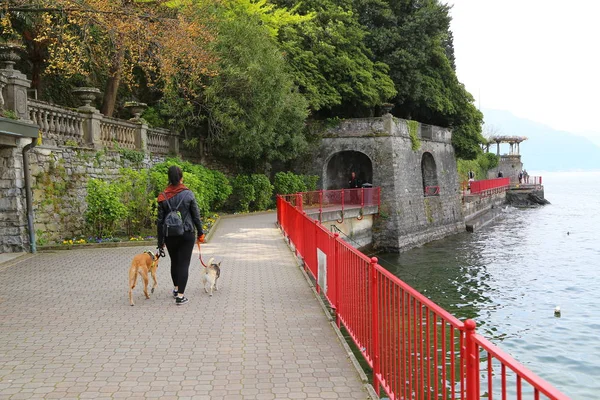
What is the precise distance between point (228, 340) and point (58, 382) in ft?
6.36

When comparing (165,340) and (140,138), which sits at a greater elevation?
(140,138)

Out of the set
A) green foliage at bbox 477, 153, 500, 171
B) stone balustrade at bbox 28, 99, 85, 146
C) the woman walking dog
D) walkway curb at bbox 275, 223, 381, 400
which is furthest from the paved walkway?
green foliage at bbox 477, 153, 500, 171

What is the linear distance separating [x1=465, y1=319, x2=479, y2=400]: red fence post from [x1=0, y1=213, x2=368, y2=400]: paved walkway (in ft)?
6.14

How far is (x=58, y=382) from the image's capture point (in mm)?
5016

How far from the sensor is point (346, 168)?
3266 cm

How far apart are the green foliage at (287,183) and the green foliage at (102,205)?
1285 cm

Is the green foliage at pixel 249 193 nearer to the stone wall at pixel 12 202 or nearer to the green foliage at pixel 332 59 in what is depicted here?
the green foliage at pixel 332 59

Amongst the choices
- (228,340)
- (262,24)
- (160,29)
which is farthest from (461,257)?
(228,340)

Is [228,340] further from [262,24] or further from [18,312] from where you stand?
[262,24]

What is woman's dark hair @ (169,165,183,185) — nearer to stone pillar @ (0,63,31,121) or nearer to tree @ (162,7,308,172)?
stone pillar @ (0,63,31,121)

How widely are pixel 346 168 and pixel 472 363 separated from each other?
2986cm

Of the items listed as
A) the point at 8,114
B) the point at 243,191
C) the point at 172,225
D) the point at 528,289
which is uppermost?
the point at 8,114

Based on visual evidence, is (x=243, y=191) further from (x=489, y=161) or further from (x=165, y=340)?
(x=489, y=161)

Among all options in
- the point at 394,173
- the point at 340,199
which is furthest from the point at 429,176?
the point at 340,199
